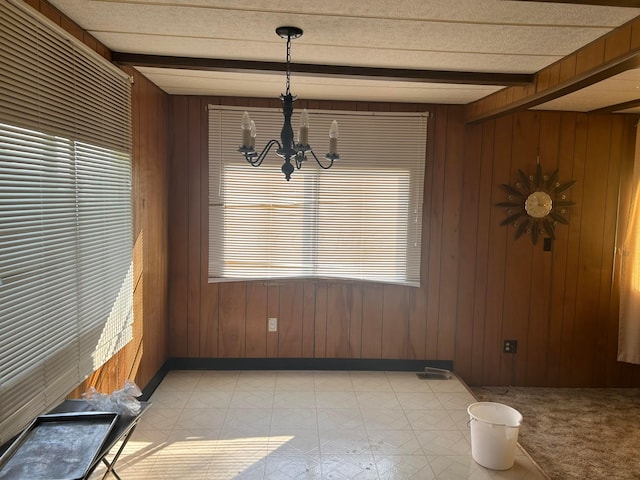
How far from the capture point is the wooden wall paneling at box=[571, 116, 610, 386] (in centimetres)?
397

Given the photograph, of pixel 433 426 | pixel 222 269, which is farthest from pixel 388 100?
pixel 433 426

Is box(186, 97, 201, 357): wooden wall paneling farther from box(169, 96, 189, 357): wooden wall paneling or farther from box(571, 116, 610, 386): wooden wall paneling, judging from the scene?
box(571, 116, 610, 386): wooden wall paneling

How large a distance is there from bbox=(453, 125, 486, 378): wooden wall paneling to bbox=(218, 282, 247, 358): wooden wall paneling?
181cm

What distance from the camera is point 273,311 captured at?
157 inches

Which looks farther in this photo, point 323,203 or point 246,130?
point 323,203

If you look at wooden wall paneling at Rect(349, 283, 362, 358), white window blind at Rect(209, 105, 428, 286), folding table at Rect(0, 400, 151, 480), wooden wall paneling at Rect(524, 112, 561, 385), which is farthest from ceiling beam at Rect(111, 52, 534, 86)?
folding table at Rect(0, 400, 151, 480)

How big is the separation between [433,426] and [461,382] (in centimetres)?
88

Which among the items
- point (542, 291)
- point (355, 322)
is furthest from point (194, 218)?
point (542, 291)

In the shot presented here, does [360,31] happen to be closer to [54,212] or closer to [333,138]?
[333,138]

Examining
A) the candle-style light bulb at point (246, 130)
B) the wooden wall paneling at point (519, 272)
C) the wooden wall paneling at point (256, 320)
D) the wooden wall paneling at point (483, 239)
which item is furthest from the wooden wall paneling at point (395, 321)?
the candle-style light bulb at point (246, 130)

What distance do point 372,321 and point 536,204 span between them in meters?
1.65

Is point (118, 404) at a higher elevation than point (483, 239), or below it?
below

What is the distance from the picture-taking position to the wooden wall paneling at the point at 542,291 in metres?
3.96

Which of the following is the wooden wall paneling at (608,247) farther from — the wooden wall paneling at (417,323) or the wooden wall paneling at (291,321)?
the wooden wall paneling at (291,321)
